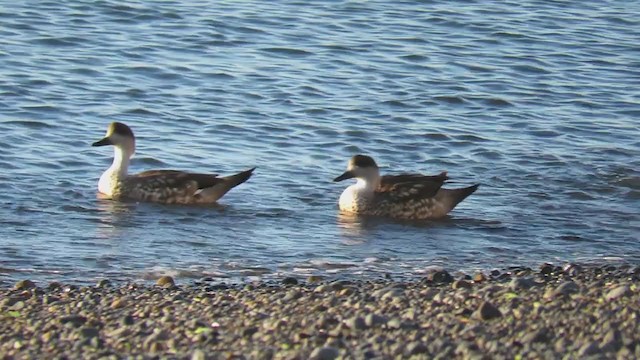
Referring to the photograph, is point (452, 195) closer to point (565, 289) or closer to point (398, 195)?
point (398, 195)

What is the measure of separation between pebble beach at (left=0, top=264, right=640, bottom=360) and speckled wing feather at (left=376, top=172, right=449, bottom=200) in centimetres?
379

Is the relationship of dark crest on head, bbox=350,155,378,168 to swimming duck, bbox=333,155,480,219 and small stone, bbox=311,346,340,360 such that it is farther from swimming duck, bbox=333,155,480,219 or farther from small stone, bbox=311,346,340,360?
small stone, bbox=311,346,340,360

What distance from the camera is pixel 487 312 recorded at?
31.8 ft

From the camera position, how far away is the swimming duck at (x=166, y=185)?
15.1m

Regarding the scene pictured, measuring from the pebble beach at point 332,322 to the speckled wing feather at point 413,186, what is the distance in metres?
3.79

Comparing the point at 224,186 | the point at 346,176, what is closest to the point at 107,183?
the point at 224,186

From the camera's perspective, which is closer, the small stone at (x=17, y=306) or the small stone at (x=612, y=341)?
the small stone at (x=612, y=341)

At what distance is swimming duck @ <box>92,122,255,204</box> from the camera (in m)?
15.1

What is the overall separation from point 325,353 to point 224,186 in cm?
634

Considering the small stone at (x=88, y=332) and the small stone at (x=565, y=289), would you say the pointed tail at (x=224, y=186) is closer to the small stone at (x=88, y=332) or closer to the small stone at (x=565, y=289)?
the small stone at (x=565, y=289)

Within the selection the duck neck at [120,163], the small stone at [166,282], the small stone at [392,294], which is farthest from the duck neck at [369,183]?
the small stone at [392,294]

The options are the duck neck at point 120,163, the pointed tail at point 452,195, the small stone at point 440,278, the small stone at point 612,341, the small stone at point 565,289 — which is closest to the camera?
the small stone at point 612,341

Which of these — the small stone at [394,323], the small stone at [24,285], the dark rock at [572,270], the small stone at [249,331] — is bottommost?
the dark rock at [572,270]

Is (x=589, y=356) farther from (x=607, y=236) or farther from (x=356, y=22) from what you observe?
(x=356, y=22)
